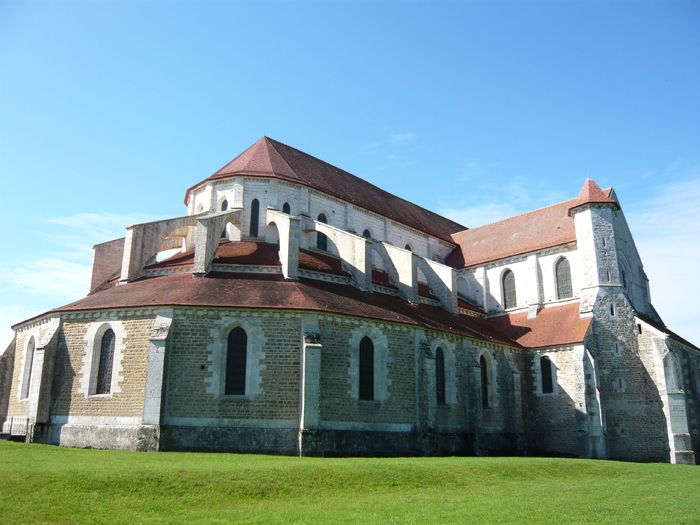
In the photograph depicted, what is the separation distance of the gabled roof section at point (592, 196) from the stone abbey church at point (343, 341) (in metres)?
0.13

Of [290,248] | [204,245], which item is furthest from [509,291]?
[204,245]

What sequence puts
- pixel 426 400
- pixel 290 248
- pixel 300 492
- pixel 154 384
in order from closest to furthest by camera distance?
pixel 300 492 < pixel 154 384 < pixel 426 400 < pixel 290 248

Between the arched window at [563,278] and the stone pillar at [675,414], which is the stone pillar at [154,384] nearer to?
the arched window at [563,278]

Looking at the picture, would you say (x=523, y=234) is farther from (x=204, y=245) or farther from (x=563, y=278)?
(x=204, y=245)

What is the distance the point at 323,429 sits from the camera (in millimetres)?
22453

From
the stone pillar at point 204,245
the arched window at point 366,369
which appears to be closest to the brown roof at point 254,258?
the stone pillar at point 204,245

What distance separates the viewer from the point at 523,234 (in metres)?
38.8

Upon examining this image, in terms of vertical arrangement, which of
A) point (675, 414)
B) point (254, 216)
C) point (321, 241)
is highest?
point (254, 216)

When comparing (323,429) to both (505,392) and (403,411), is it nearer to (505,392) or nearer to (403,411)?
(403,411)

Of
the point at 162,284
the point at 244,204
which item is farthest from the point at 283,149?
the point at 162,284

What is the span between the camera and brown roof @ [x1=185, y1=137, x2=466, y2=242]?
32969 millimetres

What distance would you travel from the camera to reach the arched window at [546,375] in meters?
31.4

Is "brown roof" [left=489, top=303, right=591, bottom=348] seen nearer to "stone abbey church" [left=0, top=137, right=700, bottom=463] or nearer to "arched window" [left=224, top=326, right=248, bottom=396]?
"stone abbey church" [left=0, top=137, right=700, bottom=463]

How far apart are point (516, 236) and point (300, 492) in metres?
28.3
